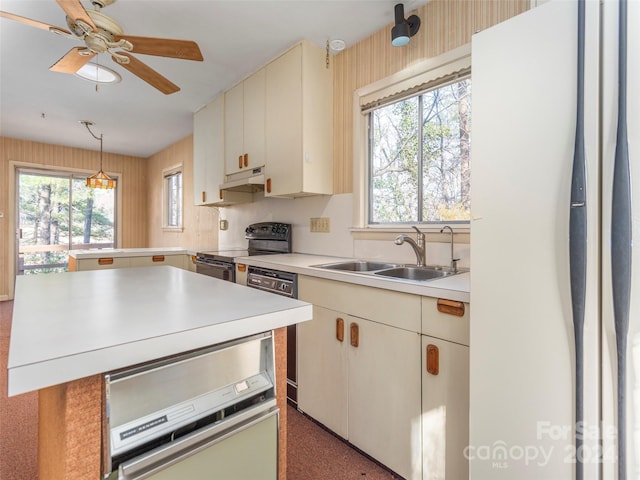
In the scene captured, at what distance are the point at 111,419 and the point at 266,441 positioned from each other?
388 millimetres

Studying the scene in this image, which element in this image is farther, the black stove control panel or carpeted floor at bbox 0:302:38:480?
the black stove control panel

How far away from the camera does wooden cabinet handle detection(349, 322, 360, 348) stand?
5.31 feet

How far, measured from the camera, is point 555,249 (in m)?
0.92

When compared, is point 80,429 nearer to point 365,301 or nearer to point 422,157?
point 365,301

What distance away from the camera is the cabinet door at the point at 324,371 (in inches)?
67.2

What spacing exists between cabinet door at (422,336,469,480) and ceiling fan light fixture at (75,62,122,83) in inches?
123

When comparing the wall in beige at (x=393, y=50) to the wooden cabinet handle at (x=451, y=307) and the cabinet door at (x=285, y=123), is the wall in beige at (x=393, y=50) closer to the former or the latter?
the cabinet door at (x=285, y=123)

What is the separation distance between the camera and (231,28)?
2.30 meters

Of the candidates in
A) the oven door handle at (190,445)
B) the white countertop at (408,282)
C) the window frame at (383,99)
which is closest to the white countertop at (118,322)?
the oven door handle at (190,445)

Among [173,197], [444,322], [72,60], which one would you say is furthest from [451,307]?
[173,197]

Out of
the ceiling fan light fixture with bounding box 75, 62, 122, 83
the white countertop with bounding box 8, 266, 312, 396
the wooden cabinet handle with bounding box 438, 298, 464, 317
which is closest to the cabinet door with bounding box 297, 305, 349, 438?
the wooden cabinet handle with bounding box 438, 298, 464, 317

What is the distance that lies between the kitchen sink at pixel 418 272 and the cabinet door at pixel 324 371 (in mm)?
426

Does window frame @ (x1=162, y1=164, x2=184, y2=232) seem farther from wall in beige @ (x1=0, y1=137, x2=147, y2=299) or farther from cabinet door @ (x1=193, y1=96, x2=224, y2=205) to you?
cabinet door @ (x1=193, y1=96, x2=224, y2=205)

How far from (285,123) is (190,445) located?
2.29 m
